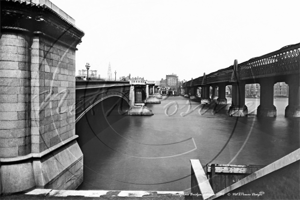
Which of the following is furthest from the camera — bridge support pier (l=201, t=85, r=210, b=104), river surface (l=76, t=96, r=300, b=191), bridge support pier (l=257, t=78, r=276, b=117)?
bridge support pier (l=201, t=85, r=210, b=104)

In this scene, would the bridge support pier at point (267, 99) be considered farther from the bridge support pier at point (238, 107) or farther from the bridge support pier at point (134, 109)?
the bridge support pier at point (134, 109)

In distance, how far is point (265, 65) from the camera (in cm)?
3188

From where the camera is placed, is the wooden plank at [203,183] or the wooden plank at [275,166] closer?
the wooden plank at [275,166]

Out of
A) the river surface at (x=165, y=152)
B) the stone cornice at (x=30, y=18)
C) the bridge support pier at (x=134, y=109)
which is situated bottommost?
the river surface at (x=165, y=152)

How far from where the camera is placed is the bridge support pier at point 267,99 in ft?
115

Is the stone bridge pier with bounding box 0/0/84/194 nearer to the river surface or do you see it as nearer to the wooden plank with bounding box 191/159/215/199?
the river surface

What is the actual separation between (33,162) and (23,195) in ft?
3.28

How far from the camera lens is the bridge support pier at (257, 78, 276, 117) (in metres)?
35.2

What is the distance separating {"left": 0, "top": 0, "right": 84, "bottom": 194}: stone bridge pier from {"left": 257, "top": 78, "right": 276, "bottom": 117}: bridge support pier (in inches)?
1414

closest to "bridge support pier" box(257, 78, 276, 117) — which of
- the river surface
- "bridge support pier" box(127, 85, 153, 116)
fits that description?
the river surface

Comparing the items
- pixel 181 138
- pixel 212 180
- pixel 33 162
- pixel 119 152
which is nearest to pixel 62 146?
pixel 33 162

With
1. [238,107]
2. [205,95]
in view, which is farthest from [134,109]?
[205,95]

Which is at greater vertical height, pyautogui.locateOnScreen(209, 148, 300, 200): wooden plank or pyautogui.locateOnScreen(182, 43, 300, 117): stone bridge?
pyautogui.locateOnScreen(182, 43, 300, 117): stone bridge

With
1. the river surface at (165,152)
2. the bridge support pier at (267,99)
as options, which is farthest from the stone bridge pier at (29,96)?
the bridge support pier at (267,99)
